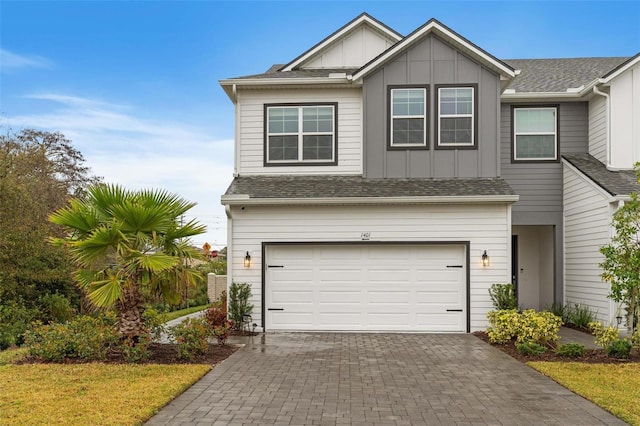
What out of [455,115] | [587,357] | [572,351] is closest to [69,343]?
[572,351]

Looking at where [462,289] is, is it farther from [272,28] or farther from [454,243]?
[272,28]

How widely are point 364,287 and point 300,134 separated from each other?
424 cm

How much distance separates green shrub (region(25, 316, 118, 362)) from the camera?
9172 millimetres

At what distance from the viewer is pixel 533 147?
15.0 meters

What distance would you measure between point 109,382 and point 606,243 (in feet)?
35.0

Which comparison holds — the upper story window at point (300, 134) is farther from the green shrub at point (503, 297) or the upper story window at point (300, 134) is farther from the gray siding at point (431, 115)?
the green shrub at point (503, 297)

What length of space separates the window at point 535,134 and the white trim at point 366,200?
278 cm

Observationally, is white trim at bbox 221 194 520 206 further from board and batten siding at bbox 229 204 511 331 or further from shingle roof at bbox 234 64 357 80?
shingle roof at bbox 234 64 357 80

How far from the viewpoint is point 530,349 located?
970cm

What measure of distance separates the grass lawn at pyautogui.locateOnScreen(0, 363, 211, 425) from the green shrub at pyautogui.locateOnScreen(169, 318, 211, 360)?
50 cm

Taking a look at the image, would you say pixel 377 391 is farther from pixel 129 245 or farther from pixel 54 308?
pixel 54 308

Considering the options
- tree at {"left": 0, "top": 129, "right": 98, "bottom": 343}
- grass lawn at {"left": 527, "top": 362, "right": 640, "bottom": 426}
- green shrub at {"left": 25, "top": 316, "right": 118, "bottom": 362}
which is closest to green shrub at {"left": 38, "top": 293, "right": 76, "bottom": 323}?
tree at {"left": 0, "top": 129, "right": 98, "bottom": 343}

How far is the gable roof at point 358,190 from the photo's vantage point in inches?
503

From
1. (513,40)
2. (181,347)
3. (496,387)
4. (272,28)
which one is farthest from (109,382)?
(513,40)
